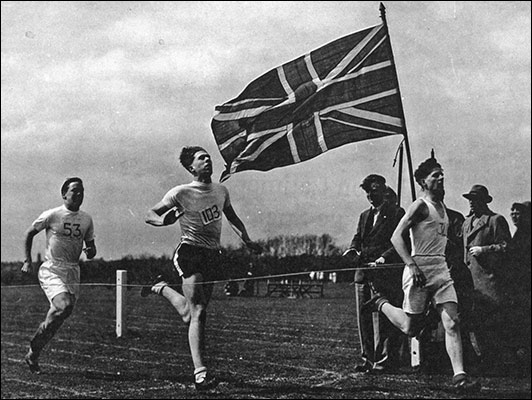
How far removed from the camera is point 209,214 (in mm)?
3566

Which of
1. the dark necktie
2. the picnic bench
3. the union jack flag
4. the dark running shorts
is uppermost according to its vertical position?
the union jack flag

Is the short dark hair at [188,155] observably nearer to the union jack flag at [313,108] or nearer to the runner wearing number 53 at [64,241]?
the union jack flag at [313,108]

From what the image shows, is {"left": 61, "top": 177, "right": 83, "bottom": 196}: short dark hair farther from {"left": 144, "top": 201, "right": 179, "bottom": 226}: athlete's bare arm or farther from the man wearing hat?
the man wearing hat

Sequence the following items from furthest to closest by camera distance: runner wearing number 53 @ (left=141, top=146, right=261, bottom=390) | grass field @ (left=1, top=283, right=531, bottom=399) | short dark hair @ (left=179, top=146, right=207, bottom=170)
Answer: grass field @ (left=1, top=283, right=531, bottom=399), short dark hair @ (left=179, top=146, right=207, bottom=170), runner wearing number 53 @ (left=141, top=146, right=261, bottom=390)

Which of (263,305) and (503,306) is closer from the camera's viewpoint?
(503,306)

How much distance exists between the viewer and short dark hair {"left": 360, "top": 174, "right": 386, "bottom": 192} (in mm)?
3922

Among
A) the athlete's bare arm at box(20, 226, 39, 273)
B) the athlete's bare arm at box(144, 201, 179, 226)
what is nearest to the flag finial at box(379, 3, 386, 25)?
the athlete's bare arm at box(144, 201, 179, 226)

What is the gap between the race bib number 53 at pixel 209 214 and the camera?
3559 mm

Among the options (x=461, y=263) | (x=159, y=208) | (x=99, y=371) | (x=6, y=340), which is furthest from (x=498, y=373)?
(x=6, y=340)

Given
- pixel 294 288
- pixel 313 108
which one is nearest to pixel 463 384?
pixel 294 288

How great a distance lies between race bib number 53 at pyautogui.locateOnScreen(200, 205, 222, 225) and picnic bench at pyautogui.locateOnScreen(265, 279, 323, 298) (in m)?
0.85

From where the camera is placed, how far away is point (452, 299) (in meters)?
3.73

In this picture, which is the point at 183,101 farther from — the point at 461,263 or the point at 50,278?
the point at 461,263

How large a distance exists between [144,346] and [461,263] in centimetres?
270
